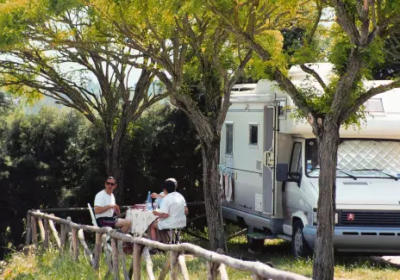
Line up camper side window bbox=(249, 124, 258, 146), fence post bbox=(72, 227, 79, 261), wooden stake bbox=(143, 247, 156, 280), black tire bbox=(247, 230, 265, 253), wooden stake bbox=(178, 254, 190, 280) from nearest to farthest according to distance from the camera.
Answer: wooden stake bbox=(178, 254, 190, 280) → wooden stake bbox=(143, 247, 156, 280) → fence post bbox=(72, 227, 79, 261) → camper side window bbox=(249, 124, 258, 146) → black tire bbox=(247, 230, 265, 253)

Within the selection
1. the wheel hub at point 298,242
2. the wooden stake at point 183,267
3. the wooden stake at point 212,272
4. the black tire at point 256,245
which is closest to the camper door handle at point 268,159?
the wheel hub at point 298,242

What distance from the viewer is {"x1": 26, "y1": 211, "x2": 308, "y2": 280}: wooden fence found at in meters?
7.05

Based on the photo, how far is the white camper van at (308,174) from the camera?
48.1 feet

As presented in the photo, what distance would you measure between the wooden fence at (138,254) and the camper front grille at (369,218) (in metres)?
4.23

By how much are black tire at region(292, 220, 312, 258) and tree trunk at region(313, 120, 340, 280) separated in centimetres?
328

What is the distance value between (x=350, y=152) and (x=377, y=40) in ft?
14.2

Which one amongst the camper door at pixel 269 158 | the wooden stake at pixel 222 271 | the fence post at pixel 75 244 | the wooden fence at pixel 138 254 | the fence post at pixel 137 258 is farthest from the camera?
the camper door at pixel 269 158

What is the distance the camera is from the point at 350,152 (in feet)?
50.5

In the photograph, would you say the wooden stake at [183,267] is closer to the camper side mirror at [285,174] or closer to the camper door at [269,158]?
the camper side mirror at [285,174]

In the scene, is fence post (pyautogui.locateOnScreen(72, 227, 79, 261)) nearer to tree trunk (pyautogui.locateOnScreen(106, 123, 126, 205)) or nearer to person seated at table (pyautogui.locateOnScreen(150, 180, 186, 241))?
person seated at table (pyautogui.locateOnScreen(150, 180, 186, 241))

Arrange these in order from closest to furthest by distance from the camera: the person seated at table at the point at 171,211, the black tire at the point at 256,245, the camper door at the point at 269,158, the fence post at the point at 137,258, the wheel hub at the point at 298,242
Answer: the fence post at the point at 137,258
the person seated at table at the point at 171,211
the wheel hub at the point at 298,242
the camper door at the point at 269,158
the black tire at the point at 256,245

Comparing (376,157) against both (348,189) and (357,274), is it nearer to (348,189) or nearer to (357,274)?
(348,189)

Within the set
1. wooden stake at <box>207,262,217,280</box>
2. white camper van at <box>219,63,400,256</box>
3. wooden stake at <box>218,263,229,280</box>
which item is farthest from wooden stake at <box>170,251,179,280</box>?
white camper van at <box>219,63,400,256</box>

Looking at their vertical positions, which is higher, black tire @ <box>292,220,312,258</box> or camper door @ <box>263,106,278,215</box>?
camper door @ <box>263,106,278,215</box>
